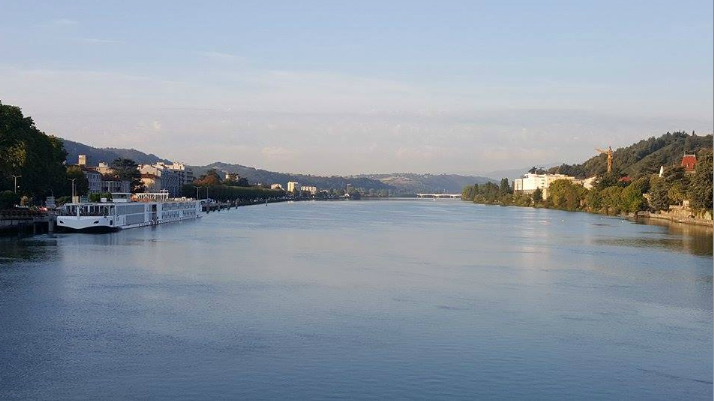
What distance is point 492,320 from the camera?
587 inches

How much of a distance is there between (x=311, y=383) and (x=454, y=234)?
30223 millimetres

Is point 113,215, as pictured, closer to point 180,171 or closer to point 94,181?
point 94,181

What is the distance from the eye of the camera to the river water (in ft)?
35.0

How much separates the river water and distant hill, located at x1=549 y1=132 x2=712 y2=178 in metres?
66.0

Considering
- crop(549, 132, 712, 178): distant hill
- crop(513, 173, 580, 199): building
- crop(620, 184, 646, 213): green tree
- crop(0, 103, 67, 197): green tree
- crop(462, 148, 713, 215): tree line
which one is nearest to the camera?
crop(0, 103, 67, 197): green tree

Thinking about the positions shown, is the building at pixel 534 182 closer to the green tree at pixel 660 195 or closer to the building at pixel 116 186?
the green tree at pixel 660 195

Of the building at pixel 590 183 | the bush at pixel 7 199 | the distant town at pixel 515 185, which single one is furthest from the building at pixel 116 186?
the building at pixel 590 183

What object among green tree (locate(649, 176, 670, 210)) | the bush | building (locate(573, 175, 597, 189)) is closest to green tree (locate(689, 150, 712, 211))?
green tree (locate(649, 176, 670, 210))

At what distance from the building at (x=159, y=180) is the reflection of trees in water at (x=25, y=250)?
67660 mm

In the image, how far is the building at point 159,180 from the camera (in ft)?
328

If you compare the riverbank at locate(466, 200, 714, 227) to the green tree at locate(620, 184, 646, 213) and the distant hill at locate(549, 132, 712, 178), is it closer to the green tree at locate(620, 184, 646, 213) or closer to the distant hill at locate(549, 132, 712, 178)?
the green tree at locate(620, 184, 646, 213)

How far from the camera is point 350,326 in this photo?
1412 cm

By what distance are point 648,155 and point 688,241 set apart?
72.3 metres

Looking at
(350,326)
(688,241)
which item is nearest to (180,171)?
(688,241)
